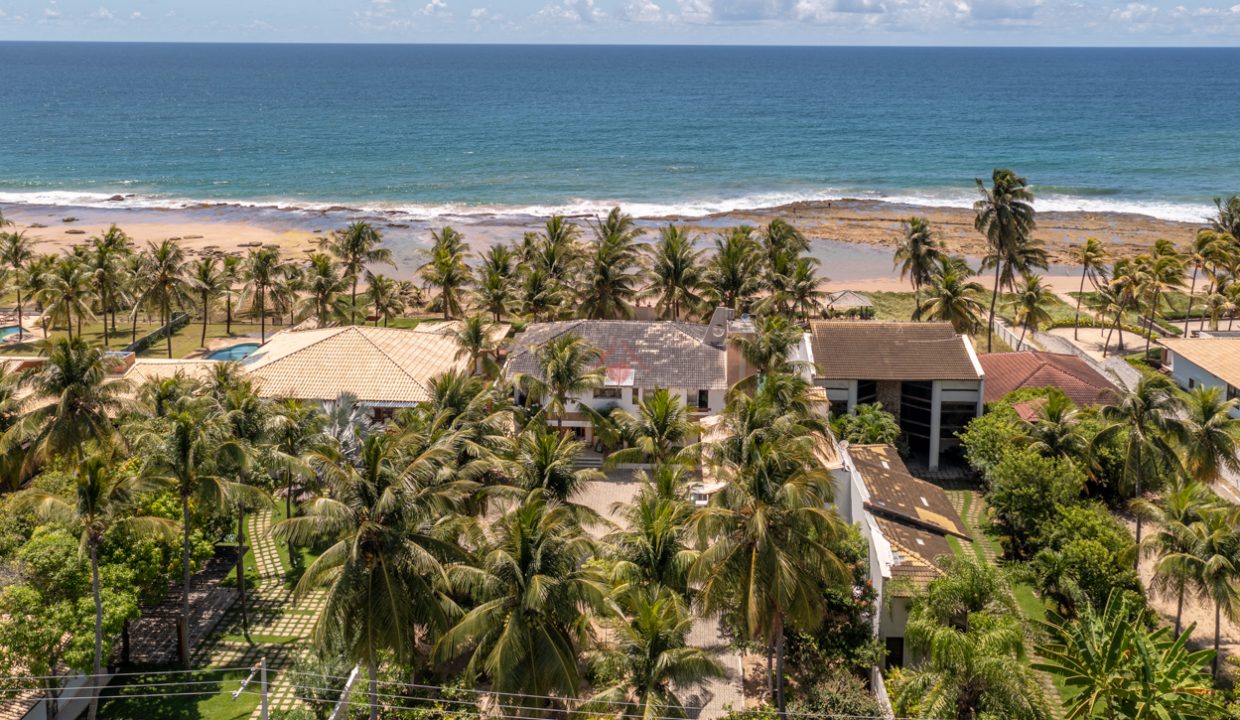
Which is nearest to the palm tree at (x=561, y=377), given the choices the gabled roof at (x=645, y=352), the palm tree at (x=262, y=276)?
the gabled roof at (x=645, y=352)

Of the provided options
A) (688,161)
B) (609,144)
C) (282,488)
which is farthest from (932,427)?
(609,144)

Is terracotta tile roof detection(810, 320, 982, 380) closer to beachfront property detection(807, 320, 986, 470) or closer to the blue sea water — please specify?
beachfront property detection(807, 320, 986, 470)

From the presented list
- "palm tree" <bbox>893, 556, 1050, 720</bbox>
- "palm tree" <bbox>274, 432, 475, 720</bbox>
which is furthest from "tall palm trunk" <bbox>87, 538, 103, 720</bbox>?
"palm tree" <bbox>893, 556, 1050, 720</bbox>

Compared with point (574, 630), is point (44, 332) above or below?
above

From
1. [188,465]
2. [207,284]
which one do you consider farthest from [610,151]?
[188,465]

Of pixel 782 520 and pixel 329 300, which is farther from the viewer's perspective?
pixel 329 300

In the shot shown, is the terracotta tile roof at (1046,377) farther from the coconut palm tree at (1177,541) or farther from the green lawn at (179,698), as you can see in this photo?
the green lawn at (179,698)

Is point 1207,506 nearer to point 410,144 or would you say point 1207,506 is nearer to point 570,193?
point 570,193
